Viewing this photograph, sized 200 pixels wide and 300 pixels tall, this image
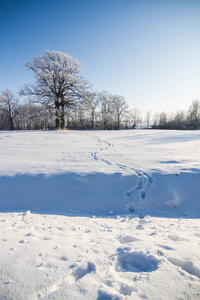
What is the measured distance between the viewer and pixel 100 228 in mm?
2514

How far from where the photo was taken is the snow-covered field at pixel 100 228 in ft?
4.59

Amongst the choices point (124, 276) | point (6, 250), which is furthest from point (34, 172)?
point (124, 276)

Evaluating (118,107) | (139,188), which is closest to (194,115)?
(118,107)

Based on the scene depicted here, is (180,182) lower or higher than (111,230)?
higher

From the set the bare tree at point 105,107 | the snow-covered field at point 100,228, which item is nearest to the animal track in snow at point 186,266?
the snow-covered field at point 100,228

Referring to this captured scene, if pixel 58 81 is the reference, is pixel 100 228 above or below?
below

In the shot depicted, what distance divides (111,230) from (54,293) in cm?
130

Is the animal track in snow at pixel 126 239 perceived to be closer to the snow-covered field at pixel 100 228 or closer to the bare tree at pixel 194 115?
the snow-covered field at pixel 100 228

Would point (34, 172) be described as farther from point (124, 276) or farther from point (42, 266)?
point (124, 276)

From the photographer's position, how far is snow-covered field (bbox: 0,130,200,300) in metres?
1.40

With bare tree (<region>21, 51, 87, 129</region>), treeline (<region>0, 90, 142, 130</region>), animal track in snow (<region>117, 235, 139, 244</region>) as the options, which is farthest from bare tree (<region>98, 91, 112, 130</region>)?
animal track in snow (<region>117, 235, 139, 244</region>)

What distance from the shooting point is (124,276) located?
1506mm

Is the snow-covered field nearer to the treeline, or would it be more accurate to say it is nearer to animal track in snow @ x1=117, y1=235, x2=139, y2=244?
animal track in snow @ x1=117, y1=235, x2=139, y2=244

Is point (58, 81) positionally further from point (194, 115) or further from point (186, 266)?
point (194, 115)
